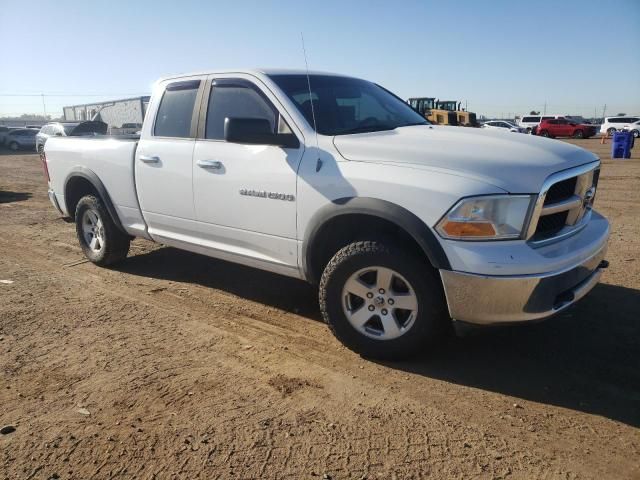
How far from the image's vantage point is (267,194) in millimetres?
3691

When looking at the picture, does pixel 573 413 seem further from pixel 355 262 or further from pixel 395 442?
pixel 355 262

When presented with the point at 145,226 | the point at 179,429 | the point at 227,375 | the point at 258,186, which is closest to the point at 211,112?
the point at 258,186

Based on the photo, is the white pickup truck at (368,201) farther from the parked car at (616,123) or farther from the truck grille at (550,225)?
the parked car at (616,123)

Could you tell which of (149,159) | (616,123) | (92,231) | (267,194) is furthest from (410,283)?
(616,123)

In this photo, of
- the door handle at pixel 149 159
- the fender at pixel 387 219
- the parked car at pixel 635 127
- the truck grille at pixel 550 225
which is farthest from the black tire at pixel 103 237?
the parked car at pixel 635 127

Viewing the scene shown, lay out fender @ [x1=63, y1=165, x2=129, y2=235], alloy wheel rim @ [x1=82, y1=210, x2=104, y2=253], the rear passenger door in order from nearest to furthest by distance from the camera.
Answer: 1. the rear passenger door
2. fender @ [x1=63, y1=165, x2=129, y2=235]
3. alloy wheel rim @ [x1=82, y1=210, x2=104, y2=253]

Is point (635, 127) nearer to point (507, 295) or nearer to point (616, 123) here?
point (616, 123)

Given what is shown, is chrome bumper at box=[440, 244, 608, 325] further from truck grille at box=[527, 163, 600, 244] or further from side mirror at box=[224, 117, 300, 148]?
side mirror at box=[224, 117, 300, 148]

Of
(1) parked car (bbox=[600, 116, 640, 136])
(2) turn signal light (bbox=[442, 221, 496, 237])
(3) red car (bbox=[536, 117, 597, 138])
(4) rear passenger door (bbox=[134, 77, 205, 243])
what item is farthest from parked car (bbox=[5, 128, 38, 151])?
(1) parked car (bbox=[600, 116, 640, 136])

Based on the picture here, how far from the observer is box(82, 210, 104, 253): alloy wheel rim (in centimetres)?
552

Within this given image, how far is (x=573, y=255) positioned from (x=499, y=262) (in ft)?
1.81

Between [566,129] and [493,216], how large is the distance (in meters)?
40.1

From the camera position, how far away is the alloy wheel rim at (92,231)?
5.52 m

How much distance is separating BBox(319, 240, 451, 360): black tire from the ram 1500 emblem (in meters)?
0.56
